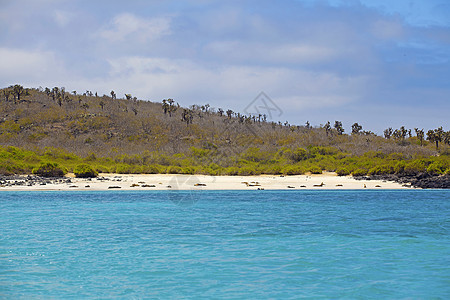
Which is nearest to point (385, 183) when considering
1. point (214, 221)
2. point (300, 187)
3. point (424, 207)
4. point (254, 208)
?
point (300, 187)

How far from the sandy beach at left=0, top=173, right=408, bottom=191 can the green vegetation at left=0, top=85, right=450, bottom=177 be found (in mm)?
3046

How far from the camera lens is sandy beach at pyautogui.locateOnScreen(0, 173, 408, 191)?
39406 mm

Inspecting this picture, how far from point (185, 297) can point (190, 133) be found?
87567 mm

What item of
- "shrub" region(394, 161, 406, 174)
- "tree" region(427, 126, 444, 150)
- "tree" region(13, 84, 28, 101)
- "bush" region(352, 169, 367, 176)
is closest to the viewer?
"shrub" region(394, 161, 406, 174)

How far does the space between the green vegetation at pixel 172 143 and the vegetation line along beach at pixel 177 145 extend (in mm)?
148

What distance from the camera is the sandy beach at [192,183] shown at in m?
39.4

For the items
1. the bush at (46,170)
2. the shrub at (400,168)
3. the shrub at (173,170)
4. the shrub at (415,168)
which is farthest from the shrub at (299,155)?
the bush at (46,170)

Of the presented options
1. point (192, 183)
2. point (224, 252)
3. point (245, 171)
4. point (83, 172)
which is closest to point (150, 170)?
point (192, 183)

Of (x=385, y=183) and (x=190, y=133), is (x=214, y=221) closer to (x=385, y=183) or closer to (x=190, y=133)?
(x=385, y=183)

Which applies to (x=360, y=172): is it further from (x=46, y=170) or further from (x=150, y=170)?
(x=46, y=170)

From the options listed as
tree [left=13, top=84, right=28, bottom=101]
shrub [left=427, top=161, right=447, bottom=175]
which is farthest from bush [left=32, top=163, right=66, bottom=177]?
tree [left=13, top=84, right=28, bottom=101]

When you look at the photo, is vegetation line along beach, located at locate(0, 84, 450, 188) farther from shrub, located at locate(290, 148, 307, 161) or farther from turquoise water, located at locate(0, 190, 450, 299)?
turquoise water, located at locate(0, 190, 450, 299)

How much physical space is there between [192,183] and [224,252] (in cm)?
3267

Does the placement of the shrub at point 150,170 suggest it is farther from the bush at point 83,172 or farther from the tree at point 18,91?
the tree at point 18,91
